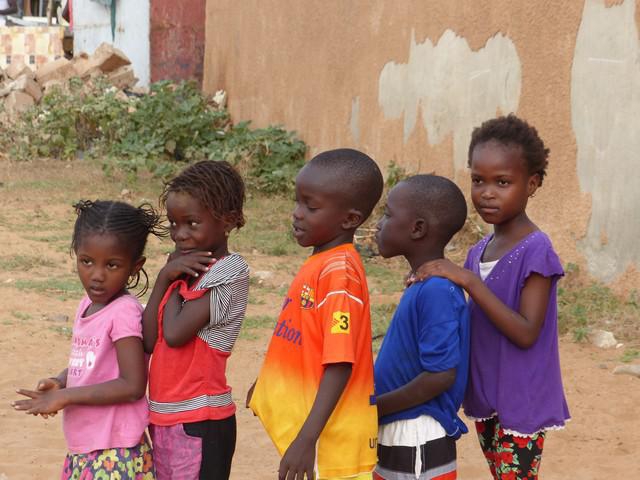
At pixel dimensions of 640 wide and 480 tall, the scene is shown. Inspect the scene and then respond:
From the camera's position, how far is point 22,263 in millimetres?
7109

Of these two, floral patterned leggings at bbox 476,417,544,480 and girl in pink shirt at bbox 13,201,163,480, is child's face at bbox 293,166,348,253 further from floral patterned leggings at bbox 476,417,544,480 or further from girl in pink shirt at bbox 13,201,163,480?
floral patterned leggings at bbox 476,417,544,480

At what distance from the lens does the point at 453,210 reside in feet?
7.67

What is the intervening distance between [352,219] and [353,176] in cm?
10

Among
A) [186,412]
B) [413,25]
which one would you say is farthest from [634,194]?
[186,412]

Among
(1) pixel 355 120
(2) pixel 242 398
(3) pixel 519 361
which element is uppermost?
(1) pixel 355 120

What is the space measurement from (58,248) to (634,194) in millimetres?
4463

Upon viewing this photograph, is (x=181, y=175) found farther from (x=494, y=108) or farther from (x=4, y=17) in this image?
(x=4, y=17)

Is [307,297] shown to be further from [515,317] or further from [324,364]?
[515,317]

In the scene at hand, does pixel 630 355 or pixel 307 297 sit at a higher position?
pixel 307 297

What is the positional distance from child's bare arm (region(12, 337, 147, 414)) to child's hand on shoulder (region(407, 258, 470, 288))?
28.6 inches

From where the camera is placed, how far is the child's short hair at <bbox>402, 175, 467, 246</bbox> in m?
2.33

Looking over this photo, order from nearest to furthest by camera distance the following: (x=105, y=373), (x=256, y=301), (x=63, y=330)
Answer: (x=105, y=373) → (x=63, y=330) → (x=256, y=301)

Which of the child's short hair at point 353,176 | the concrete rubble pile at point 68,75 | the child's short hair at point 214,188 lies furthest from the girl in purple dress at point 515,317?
the concrete rubble pile at point 68,75

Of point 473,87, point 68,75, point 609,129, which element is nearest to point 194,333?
point 609,129
